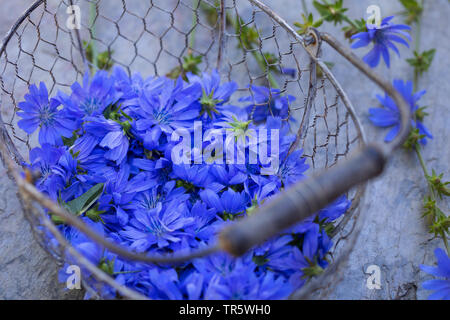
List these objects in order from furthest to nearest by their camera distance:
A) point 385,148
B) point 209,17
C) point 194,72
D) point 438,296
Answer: point 209,17
point 194,72
point 438,296
point 385,148

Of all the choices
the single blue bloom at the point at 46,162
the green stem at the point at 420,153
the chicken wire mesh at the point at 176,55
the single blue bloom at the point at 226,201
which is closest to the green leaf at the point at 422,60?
the green stem at the point at 420,153

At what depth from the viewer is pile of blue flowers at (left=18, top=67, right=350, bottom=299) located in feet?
1.40

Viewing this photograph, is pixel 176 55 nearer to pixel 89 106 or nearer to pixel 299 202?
pixel 89 106

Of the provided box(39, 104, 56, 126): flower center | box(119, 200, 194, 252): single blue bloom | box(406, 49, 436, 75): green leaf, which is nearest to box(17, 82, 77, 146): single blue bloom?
box(39, 104, 56, 126): flower center

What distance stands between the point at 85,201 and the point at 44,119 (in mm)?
105

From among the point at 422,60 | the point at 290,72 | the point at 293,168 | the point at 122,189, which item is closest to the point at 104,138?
the point at 122,189

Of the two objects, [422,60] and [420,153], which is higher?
[422,60]

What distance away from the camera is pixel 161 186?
0.52 metres

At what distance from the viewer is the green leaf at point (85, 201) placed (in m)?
0.46

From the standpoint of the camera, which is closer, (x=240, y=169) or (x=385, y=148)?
(x=385, y=148)

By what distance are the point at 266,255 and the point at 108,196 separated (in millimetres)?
149

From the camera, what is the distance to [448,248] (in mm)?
544

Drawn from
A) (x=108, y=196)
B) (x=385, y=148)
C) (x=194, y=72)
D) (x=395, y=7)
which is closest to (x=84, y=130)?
(x=108, y=196)
